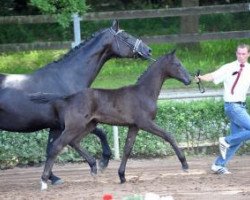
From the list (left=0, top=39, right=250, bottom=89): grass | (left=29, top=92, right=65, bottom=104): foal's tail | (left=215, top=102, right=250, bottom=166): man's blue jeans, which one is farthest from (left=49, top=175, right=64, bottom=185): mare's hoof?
(left=0, top=39, right=250, bottom=89): grass

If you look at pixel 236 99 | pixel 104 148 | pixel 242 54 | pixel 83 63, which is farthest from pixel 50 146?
pixel 242 54

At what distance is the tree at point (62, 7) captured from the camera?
1547 centimetres

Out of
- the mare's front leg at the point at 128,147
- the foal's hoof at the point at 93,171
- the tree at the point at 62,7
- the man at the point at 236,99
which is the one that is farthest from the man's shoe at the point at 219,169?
the tree at the point at 62,7

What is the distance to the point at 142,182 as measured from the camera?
997 cm

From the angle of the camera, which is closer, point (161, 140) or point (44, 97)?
point (44, 97)

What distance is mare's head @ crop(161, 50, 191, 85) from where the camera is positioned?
1007 cm

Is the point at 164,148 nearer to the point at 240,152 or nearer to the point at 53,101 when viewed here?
the point at 240,152

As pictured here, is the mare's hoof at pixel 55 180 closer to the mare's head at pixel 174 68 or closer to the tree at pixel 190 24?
the mare's head at pixel 174 68

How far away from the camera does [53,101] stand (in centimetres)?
979

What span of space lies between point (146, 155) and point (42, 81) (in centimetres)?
250

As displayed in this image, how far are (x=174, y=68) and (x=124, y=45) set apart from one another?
773 mm

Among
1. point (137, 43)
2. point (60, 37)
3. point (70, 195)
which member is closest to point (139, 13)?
point (60, 37)

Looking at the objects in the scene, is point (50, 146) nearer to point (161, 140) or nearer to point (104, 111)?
point (104, 111)

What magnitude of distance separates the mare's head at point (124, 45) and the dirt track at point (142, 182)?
156cm
